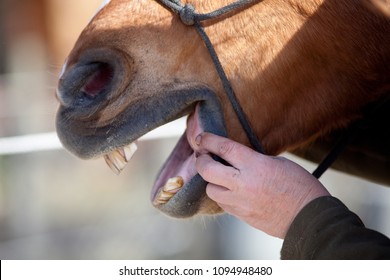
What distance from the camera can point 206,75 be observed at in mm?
1508

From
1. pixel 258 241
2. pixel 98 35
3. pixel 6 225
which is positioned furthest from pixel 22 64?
pixel 98 35

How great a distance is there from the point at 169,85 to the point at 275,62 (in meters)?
0.26

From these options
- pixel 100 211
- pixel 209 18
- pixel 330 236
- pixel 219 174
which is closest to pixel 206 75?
pixel 209 18

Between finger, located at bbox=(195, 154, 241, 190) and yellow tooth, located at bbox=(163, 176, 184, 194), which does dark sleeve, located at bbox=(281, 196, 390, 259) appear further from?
yellow tooth, located at bbox=(163, 176, 184, 194)

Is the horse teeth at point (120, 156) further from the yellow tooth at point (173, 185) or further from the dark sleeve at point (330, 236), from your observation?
the dark sleeve at point (330, 236)

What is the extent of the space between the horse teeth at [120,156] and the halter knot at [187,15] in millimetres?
312

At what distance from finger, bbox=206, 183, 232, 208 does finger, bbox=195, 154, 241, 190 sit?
19 mm

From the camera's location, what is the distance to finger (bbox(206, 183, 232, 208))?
4.75 ft

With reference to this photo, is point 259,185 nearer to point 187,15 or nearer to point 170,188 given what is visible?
point 170,188

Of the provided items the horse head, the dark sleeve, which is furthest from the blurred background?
the dark sleeve

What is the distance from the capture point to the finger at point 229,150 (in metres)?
1.44

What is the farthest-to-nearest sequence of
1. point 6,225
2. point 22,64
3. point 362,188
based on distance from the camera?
1. point 22,64
2. point 362,188
3. point 6,225

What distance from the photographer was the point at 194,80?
1495 mm
